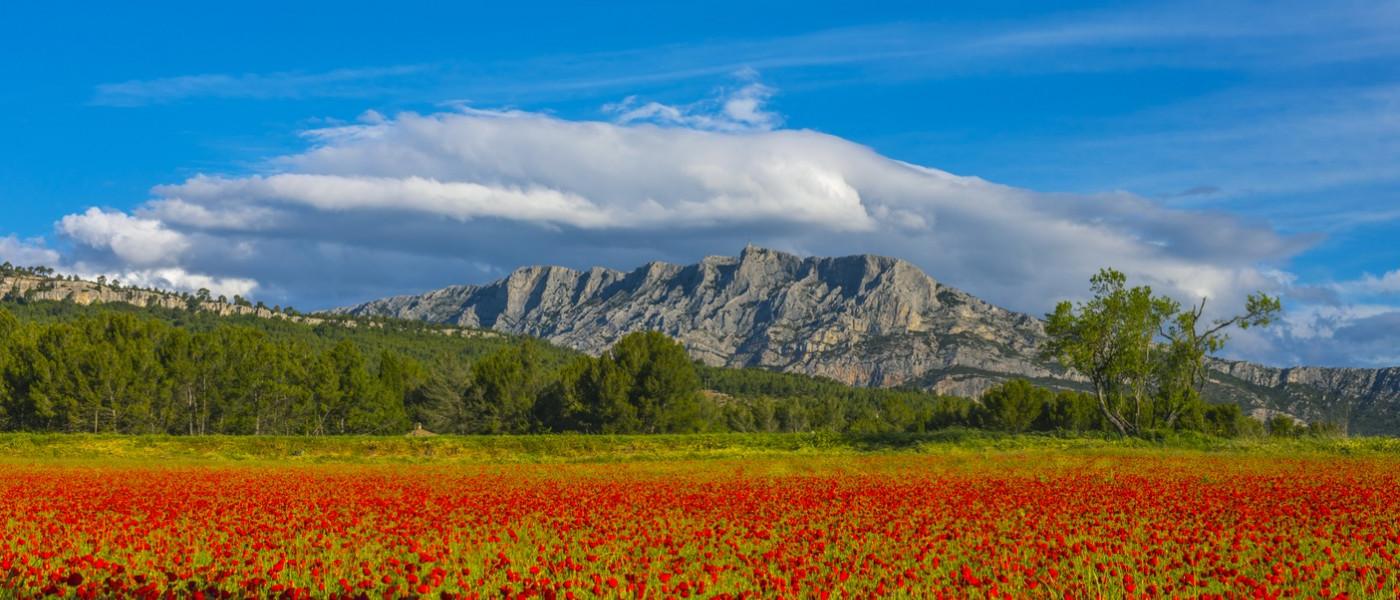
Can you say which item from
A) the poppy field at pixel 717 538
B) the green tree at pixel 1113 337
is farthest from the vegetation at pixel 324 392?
the poppy field at pixel 717 538

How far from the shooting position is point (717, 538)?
54.5 ft

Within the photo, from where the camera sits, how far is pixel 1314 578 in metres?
12.8

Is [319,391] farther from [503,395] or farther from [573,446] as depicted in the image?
[573,446]

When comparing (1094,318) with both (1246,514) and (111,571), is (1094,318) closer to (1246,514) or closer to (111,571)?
(1246,514)

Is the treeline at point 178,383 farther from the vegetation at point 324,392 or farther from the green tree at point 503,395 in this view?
the green tree at point 503,395

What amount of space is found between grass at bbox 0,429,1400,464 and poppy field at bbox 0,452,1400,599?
26326mm

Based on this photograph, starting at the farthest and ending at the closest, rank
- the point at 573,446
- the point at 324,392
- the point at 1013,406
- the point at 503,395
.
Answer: the point at 1013,406 → the point at 503,395 → the point at 324,392 → the point at 573,446

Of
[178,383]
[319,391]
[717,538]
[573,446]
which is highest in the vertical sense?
[178,383]

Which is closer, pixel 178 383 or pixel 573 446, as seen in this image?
pixel 573 446

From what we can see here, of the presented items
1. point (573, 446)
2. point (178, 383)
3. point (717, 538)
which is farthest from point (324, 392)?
point (717, 538)

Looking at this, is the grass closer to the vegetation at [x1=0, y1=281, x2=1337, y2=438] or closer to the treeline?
the vegetation at [x1=0, y1=281, x2=1337, y2=438]

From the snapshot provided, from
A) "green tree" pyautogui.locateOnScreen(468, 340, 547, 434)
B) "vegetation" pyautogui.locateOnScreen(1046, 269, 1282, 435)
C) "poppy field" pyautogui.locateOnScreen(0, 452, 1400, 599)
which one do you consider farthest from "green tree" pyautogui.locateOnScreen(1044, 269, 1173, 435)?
"green tree" pyautogui.locateOnScreen(468, 340, 547, 434)

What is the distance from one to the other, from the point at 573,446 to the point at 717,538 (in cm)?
5180

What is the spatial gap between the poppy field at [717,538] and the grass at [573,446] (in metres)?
26.3
